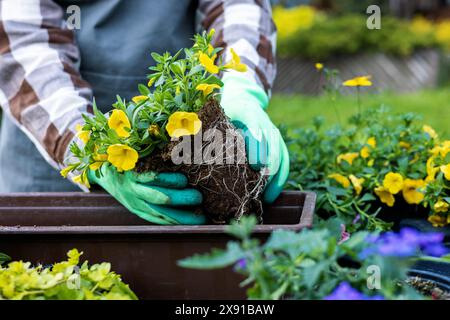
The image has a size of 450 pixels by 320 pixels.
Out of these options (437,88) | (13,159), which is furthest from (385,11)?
(13,159)

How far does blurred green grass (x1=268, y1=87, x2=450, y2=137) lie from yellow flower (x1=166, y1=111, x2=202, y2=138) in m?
4.00

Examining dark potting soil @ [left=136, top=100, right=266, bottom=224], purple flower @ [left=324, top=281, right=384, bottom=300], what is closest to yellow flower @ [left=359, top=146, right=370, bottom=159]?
dark potting soil @ [left=136, top=100, right=266, bottom=224]

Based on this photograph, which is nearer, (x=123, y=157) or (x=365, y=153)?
(x=123, y=157)

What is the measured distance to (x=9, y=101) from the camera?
A: 1745 millimetres

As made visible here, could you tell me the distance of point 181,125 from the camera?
1.16 metres

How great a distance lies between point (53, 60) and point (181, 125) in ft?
2.19

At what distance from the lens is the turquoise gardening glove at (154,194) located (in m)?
1.24

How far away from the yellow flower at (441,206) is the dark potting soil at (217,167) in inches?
14.2

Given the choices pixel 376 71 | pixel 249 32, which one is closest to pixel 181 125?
pixel 249 32

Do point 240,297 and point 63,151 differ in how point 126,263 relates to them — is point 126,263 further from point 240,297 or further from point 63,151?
point 63,151

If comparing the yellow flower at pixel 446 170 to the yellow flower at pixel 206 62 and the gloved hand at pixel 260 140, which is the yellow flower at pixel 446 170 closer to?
the gloved hand at pixel 260 140

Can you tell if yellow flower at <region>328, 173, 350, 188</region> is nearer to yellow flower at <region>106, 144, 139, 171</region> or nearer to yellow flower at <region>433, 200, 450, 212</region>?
yellow flower at <region>433, 200, 450, 212</region>

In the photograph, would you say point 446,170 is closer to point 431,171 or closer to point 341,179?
point 431,171

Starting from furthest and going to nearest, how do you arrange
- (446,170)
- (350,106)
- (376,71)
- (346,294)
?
(376,71) < (350,106) < (446,170) < (346,294)
